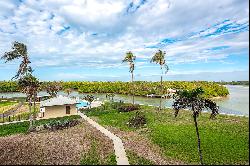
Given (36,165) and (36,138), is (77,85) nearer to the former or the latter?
(36,138)

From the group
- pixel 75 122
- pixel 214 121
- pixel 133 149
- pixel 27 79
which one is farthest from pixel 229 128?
pixel 27 79

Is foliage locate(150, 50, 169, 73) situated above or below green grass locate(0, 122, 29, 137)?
above

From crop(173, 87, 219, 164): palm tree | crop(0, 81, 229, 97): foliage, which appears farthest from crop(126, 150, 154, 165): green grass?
crop(0, 81, 229, 97): foliage

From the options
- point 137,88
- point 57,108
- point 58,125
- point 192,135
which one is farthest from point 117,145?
point 137,88

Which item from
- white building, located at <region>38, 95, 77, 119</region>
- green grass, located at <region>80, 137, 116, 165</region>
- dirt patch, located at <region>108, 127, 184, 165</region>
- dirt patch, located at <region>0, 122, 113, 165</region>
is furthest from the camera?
white building, located at <region>38, 95, 77, 119</region>

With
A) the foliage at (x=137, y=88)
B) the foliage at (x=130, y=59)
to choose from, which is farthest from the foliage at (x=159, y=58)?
the foliage at (x=137, y=88)

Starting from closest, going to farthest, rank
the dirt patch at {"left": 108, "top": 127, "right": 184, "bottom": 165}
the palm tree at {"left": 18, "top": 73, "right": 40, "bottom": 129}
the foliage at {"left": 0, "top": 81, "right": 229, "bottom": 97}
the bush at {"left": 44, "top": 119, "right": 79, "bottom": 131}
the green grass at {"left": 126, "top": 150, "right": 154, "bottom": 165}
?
1. the green grass at {"left": 126, "top": 150, "right": 154, "bottom": 165}
2. the dirt patch at {"left": 108, "top": 127, "right": 184, "bottom": 165}
3. the palm tree at {"left": 18, "top": 73, "right": 40, "bottom": 129}
4. the bush at {"left": 44, "top": 119, "right": 79, "bottom": 131}
5. the foliage at {"left": 0, "top": 81, "right": 229, "bottom": 97}

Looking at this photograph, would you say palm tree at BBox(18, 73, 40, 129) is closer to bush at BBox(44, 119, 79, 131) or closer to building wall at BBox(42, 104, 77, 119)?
bush at BBox(44, 119, 79, 131)

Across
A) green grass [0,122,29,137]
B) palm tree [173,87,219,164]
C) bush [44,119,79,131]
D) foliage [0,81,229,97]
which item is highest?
palm tree [173,87,219,164]
